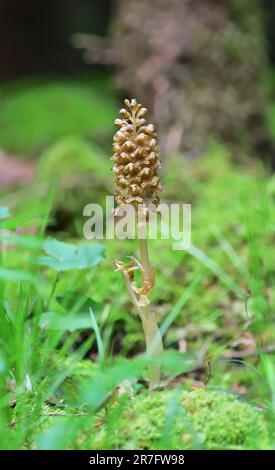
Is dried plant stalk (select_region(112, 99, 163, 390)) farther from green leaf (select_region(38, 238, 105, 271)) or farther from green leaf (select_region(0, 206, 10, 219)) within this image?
green leaf (select_region(0, 206, 10, 219))

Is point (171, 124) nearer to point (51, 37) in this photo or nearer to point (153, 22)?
point (153, 22)

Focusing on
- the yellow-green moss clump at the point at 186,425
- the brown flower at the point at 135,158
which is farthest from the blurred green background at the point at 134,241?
the brown flower at the point at 135,158

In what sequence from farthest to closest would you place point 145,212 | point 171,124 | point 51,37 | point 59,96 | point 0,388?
point 51,37 < point 59,96 < point 171,124 < point 145,212 < point 0,388

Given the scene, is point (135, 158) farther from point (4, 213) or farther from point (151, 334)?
point (4, 213)

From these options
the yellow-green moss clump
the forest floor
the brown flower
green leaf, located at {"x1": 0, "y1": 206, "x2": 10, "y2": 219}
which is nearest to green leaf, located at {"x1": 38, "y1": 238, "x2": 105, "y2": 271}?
the forest floor

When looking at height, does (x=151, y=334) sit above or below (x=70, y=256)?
below

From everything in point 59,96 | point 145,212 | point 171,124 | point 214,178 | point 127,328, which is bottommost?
point 145,212

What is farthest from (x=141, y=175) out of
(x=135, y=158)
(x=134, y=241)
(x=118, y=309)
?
(x=134, y=241)

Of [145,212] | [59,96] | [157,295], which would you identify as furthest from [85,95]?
[145,212]
